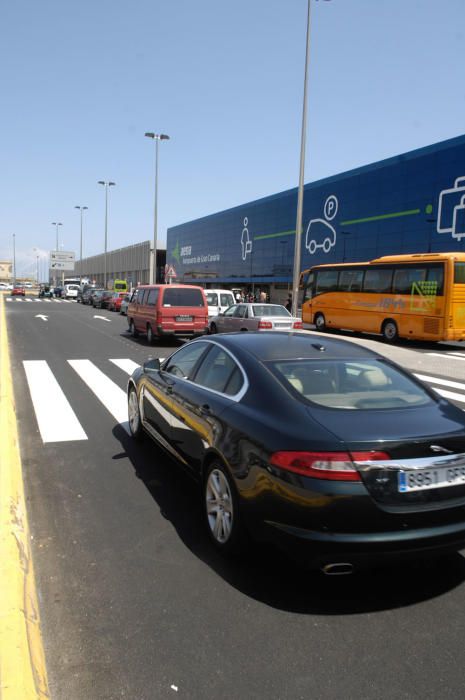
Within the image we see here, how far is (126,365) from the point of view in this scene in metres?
12.5

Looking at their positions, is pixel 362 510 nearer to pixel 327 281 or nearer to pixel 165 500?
pixel 165 500

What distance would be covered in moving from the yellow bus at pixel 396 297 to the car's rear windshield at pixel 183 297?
7869mm

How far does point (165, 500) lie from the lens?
4.67 m

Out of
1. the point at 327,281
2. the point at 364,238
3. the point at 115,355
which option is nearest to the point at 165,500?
the point at 115,355

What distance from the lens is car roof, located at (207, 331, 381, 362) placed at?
4141 millimetres

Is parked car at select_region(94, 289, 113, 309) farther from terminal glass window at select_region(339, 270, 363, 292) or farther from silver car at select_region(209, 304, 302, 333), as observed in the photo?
silver car at select_region(209, 304, 302, 333)

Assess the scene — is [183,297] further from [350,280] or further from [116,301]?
[116,301]

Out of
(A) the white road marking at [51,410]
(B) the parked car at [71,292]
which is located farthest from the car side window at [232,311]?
(B) the parked car at [71,292]

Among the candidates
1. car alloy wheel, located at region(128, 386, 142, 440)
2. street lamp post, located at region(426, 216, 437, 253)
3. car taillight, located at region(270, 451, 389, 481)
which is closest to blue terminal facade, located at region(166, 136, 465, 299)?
street lamp post, located at region(426, 216, 437, 253)

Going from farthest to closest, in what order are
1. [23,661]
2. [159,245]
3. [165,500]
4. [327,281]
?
[159,245], [327,281], [165,500], [23,661]

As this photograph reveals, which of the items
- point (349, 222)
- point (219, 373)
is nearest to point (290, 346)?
point (219, 373)

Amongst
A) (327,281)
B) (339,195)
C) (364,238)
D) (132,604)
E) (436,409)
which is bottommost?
(132,604)

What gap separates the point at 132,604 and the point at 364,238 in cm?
4253

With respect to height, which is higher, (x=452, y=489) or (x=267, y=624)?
(x=452, y=489)
